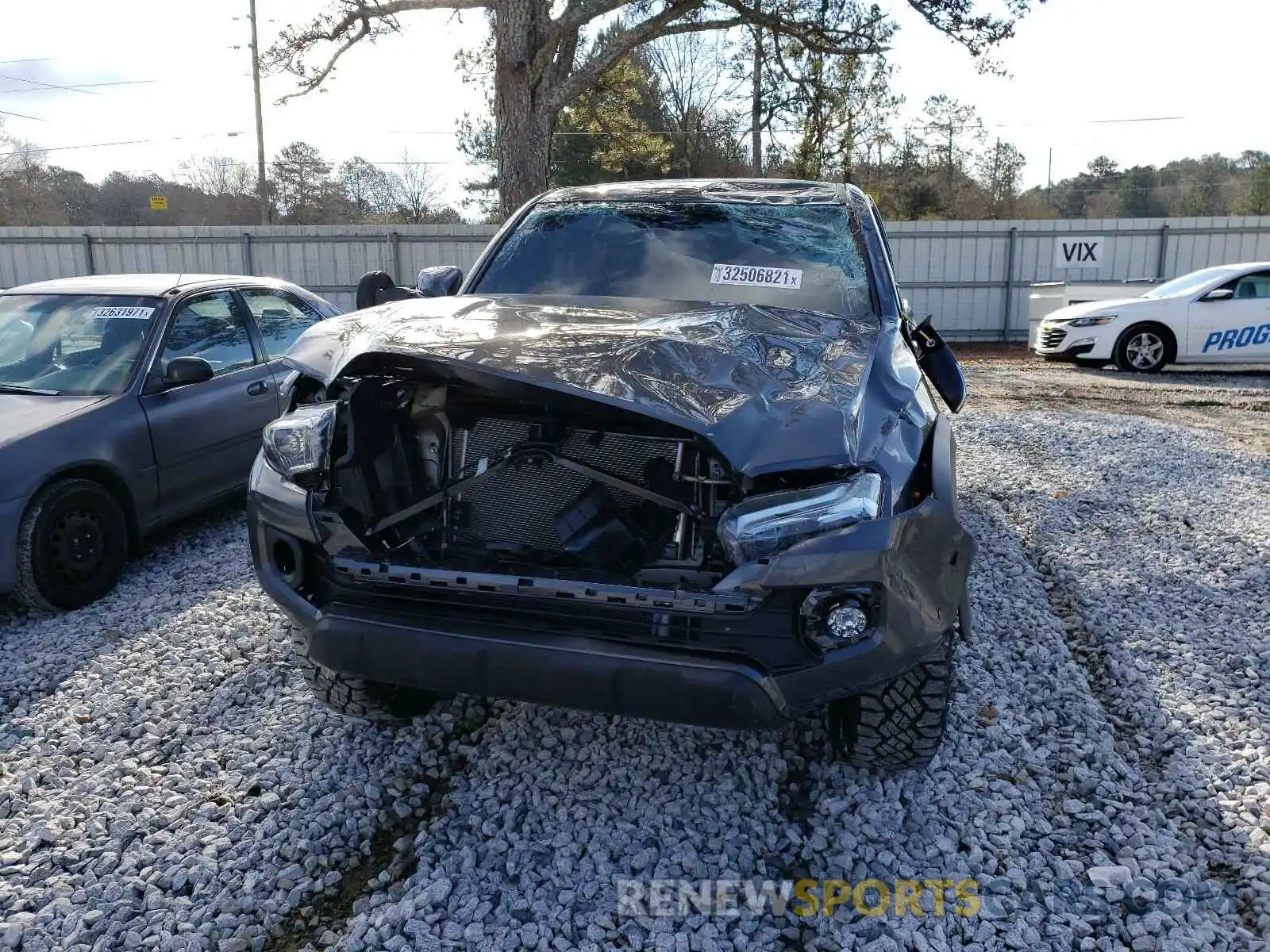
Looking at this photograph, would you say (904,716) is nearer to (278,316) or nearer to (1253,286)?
(278,316)

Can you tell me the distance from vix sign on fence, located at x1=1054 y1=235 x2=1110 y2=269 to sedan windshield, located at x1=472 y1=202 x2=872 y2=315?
1525 cm

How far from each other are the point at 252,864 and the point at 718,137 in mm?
27294

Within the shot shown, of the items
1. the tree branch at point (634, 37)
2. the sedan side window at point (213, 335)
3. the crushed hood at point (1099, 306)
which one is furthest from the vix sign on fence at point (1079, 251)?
the sedan side window at point (213, 335)

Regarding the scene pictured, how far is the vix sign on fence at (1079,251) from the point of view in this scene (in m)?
16.9

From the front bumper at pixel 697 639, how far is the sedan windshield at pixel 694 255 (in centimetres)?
136

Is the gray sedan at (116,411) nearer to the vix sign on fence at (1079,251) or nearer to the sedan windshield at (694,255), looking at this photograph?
the sedan windshield at (694,255)

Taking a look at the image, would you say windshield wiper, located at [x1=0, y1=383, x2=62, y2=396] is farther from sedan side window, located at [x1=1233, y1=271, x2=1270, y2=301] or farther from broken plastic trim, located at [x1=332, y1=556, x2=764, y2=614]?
sedan side window, located at [x1=1233, y1=271, x2=1270, y2=301]

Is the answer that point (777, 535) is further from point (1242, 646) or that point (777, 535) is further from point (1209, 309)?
point (1209, 309)

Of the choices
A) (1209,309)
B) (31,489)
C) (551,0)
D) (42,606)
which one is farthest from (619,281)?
(1209,309)

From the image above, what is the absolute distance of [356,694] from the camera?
2.96 meters

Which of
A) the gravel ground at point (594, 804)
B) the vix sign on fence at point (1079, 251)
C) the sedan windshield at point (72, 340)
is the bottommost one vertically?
the gravel ground at point (594, 804)

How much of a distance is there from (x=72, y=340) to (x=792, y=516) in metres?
4.49

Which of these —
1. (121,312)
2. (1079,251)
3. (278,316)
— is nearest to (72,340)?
(121,312)

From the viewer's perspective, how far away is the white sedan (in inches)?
458
